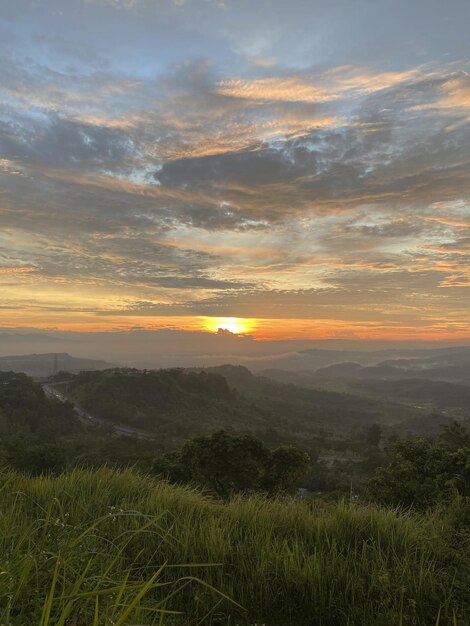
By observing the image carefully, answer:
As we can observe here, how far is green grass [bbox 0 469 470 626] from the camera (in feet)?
10.1

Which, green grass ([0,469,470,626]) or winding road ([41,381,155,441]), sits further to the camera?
winding road ([41,381,155,441])

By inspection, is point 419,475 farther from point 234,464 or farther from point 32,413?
point 32,413

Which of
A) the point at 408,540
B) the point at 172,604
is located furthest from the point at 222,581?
the point at 408,540

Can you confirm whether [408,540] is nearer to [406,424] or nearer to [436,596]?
[436,596]

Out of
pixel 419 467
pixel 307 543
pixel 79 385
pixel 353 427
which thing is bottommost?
pixel 353 427

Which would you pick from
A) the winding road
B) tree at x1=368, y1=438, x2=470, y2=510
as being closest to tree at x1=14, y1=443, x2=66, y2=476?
tree at x1=368, y1=438, x2=470, y2=510

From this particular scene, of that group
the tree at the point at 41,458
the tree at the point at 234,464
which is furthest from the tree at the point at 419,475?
the tree at the point at 41,458

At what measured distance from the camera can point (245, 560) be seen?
4.52 metres

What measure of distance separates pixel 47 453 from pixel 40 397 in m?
61.9

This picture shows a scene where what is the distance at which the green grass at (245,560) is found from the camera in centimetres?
308

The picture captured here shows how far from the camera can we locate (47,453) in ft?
98.5

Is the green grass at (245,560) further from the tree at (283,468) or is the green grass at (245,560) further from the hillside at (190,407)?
the hillside at (190,407)

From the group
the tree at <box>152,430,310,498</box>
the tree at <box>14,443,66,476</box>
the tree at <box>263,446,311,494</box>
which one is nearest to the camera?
A: the tree at <box>152,430,310,498</box>

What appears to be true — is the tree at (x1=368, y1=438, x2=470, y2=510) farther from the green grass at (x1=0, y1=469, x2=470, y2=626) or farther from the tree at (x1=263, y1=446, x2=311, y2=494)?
the tree at (x1=263, y1=446, x2=311, y2=494)
